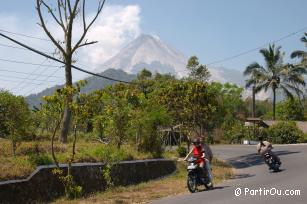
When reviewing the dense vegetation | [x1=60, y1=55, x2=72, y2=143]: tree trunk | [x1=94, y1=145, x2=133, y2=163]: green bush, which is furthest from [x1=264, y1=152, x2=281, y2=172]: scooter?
[x1=60, y1=55, x2=72, y2=143]: tree trunk

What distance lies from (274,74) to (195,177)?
45777 millimetres

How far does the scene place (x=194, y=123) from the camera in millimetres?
27625

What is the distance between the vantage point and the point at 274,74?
2334 inches

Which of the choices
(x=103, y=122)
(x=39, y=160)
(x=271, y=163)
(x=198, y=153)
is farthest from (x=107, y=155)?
(x=271, y=163)

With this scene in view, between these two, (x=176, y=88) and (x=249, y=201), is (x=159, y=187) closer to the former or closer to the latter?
(x=249, y=201)

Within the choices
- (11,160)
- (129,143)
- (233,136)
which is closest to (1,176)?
(11,160)

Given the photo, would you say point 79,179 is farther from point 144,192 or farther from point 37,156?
point 144,192

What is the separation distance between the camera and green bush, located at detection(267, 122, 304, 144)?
4831cm

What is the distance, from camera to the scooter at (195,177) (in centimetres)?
1578

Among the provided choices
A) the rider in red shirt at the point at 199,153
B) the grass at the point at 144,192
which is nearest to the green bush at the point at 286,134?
the grass at the point at 144,192

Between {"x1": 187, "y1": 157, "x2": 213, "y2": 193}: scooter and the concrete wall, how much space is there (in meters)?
3.31

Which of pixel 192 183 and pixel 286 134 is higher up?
pixel 286 134

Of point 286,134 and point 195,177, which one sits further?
point 286,134

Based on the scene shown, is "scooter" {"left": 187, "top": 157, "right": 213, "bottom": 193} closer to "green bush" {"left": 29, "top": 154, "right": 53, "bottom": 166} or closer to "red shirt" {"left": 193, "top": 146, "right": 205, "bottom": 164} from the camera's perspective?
"red shirt" {"left": 193, "top": 146, "right": 205, "bottom": 164}
